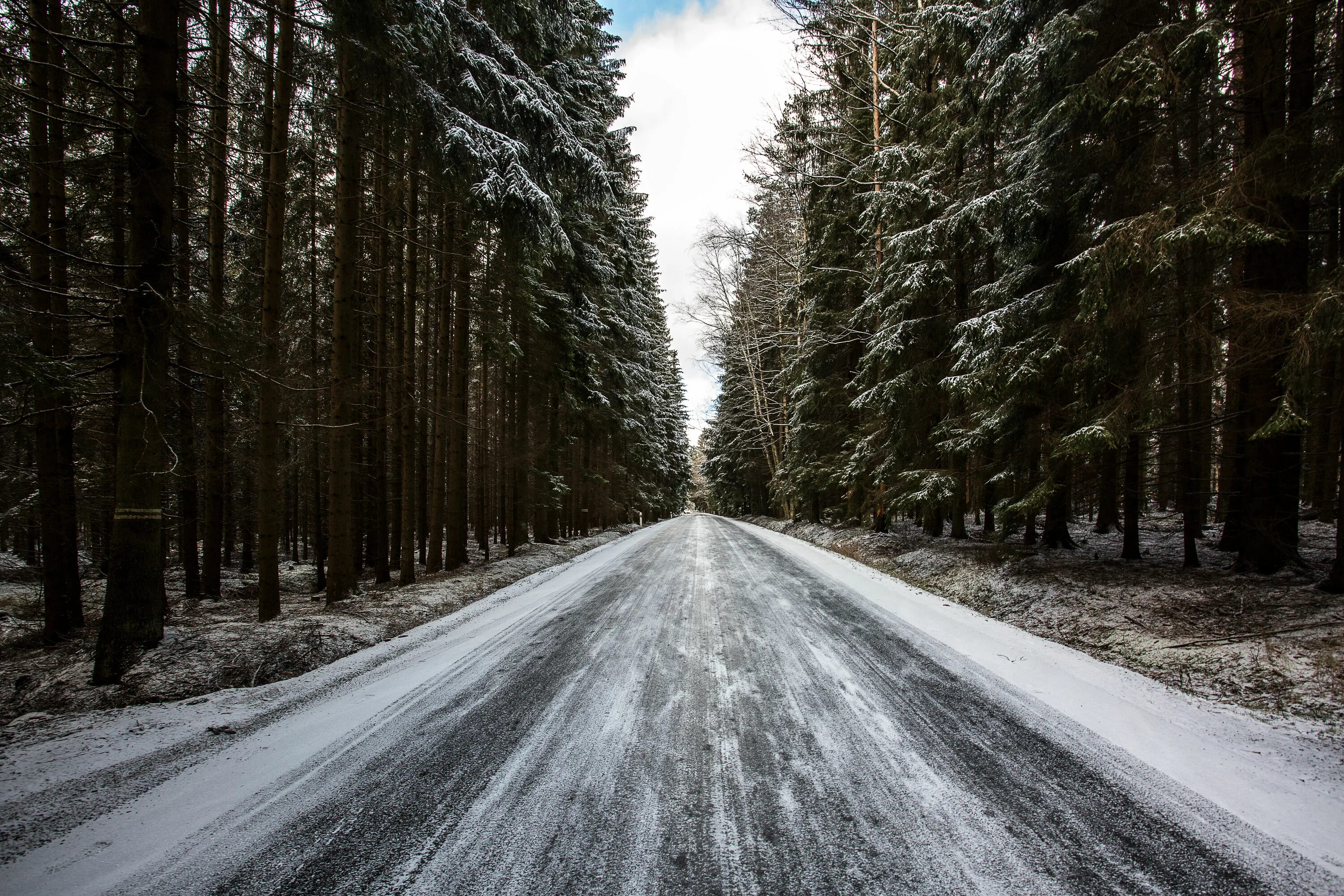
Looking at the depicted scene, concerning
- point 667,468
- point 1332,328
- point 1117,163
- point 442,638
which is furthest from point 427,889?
point 667,468

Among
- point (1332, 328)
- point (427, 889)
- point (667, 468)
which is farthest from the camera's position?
point (667, 468)

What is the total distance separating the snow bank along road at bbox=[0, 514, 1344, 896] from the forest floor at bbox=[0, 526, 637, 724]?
349 millimetres

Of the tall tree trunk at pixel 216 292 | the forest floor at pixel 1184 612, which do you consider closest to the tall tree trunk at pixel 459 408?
the tall tree trunk at pixel 216 292

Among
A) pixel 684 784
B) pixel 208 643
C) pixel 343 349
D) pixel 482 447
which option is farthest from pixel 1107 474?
pixel 482 447

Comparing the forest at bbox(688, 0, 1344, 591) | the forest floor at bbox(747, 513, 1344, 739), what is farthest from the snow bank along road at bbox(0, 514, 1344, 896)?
the forest at bbox(688, 0, 1344, 591)

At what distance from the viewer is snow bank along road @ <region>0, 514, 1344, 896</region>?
1.77 metres

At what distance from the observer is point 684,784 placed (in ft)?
7.50

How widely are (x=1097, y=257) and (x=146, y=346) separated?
8585mm

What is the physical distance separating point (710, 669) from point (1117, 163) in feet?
26.0

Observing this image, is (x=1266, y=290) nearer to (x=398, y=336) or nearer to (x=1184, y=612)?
(x=1184, y=612)

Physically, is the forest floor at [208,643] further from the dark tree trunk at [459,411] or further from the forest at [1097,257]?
the forest at [1097,257]

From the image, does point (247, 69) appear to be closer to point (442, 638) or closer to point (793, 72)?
point (442, 638)

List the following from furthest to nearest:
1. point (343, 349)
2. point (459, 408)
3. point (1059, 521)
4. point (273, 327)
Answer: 1. point (459, 408)
2. point (1059, 521)
3. point (343, 349)
4. point (273, 327)

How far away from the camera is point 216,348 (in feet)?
15.6
